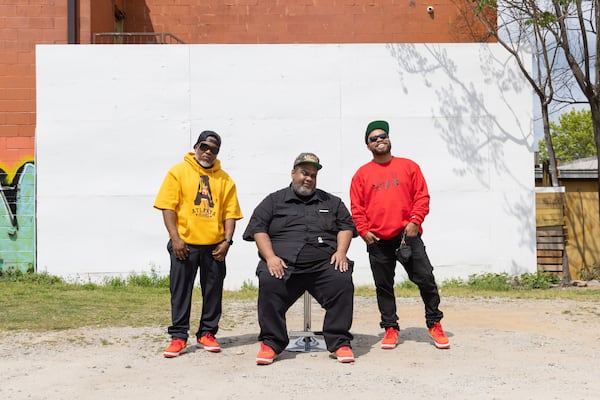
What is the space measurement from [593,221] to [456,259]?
134 inches

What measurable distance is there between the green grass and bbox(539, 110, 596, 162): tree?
30.3 meters

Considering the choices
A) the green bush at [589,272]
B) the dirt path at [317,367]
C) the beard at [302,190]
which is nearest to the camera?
the dirt path at [317,367]

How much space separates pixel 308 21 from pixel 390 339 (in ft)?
33.4

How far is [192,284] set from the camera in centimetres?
597

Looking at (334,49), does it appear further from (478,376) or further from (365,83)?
(478,376)

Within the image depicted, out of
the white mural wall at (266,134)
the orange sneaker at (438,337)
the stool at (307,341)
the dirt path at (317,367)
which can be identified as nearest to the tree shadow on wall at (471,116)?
the white mural wall at (266,134)

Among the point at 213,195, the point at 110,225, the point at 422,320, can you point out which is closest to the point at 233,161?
the point at 110,225

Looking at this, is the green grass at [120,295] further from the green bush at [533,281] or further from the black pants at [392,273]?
the black pants at [392,273]

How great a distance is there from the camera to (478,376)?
5145mm

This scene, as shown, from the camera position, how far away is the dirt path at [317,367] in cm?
477

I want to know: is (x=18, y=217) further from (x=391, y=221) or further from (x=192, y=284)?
(x=391, y=221)

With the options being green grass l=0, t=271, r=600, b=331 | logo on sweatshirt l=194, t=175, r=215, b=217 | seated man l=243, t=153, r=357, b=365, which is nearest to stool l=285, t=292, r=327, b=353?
seated man l=243, t=153, r=357, b=365

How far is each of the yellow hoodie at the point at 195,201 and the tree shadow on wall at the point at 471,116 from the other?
258 inches

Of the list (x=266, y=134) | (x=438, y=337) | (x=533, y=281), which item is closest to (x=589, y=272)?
(x=533, y=281)
